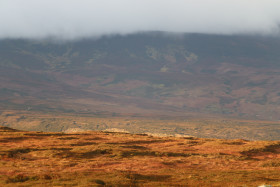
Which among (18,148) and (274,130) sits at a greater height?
(18,148)

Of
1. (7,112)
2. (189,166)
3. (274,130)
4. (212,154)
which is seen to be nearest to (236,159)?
(212,154)

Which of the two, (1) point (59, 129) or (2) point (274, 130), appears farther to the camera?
(2) point (274, 130)

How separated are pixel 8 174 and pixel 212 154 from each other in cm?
2437

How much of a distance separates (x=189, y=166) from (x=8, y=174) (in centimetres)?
1739

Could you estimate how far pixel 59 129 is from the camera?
138125mm

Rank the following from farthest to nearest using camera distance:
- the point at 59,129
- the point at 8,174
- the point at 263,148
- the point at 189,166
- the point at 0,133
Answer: the point at 59,129
the point at 0,133
the point at 263,148
the point at 189,166
the point at 8,174

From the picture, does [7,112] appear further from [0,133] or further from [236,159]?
[236,159]

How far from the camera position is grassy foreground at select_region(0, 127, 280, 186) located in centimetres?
2712

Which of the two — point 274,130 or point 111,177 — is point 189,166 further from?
point 274,130

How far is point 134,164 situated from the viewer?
117ft

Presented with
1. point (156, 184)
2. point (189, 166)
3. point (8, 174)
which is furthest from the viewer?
point (189, 166)

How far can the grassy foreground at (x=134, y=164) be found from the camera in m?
27.1

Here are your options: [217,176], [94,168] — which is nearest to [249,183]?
[217,176]

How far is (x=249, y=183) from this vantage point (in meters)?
27.5
